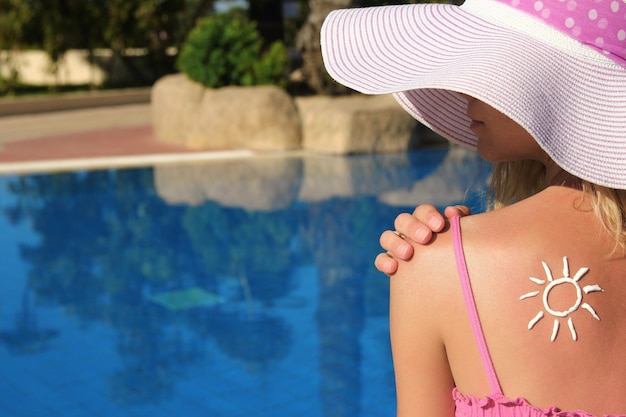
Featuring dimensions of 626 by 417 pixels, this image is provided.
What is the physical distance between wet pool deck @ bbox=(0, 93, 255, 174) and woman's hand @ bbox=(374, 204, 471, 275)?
35.0ft

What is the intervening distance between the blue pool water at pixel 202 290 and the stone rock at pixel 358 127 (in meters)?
1.11

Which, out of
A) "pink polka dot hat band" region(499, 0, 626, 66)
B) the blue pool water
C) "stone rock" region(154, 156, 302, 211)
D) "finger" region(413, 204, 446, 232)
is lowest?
"stone rock" region(154, 156, 302, 211)

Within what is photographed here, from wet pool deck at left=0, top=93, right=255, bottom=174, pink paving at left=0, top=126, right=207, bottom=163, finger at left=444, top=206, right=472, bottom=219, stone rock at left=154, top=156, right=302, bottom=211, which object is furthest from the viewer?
pink paving at left=0, top=126, right=207, bottom=163

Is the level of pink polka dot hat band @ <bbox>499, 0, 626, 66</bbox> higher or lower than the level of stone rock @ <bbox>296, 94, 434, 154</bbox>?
higher

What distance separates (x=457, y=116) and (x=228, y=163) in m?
10.2

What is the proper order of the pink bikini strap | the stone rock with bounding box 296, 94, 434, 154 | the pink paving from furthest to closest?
the pink paving, the stone rock with bounding box 296, 94, 434, 154, the pink bikini strap

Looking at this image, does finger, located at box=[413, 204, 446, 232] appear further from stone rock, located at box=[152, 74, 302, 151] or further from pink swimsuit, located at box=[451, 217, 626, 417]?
stone rock, located at box=[152, 74, 302, 151]

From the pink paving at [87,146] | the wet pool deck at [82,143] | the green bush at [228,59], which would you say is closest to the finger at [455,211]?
the wet pool deck at [82,143]

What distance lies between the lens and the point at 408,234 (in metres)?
1.21

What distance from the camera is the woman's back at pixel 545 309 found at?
3.81 ft

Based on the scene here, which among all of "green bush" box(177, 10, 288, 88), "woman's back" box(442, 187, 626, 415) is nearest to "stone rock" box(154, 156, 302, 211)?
"green bush" box(177, 10, 288, 88)

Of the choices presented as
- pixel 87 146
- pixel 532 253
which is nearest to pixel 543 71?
pixel 532 253

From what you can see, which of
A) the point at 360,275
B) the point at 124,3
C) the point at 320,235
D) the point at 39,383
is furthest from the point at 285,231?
the point at 124,3

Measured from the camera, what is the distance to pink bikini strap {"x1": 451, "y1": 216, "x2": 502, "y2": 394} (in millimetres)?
1150
